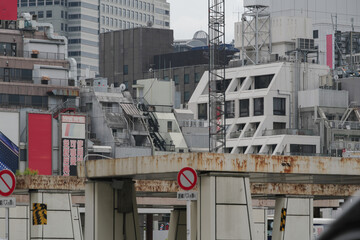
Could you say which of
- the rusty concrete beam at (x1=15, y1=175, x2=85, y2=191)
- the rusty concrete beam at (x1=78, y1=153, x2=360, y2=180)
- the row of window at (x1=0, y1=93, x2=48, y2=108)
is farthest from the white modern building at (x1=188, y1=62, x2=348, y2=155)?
the rusty concrete beam at (x1=78, y1=153, x2=360, y2=180)

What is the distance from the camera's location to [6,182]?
22297 millimetres

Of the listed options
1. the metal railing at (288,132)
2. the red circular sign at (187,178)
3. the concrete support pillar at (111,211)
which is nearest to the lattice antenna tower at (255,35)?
the metal railing at (288,132)

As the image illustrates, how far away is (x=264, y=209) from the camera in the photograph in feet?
195

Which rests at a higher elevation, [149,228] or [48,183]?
[48,183]

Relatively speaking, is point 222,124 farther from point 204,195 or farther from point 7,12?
point 204,195

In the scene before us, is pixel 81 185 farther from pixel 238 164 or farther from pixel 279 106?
pixel 279 106

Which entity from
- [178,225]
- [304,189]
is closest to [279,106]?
[178,225]

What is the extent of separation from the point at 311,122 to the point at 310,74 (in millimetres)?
7271

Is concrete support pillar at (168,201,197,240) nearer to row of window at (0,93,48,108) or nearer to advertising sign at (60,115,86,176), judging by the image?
advertising sign at (60,115,86,176)

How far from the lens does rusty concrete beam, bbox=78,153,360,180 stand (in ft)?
75.7

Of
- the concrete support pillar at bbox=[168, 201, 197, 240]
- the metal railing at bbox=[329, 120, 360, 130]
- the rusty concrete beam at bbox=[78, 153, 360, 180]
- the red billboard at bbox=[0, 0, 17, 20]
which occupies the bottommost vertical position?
the concrete support pillar at bbox=[168, 201, 197, 240]

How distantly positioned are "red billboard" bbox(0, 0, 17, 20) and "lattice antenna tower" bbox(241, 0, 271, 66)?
32365 mm

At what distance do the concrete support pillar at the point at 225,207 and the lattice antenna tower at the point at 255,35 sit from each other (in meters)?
110

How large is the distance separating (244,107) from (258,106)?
9.10 ft
